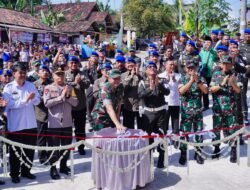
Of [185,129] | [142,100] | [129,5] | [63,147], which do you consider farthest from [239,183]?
[129,5]

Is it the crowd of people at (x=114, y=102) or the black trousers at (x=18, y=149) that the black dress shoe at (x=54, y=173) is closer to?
the crowd of people at (x=114, y=102)

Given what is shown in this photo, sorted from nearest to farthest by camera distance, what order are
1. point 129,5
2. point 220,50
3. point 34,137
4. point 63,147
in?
1. point 63,147
2. point 34,137
3. point 220,50
4. point 129,5

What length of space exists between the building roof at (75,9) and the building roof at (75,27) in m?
2.03

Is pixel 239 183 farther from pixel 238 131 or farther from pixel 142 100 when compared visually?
pixel 142 100

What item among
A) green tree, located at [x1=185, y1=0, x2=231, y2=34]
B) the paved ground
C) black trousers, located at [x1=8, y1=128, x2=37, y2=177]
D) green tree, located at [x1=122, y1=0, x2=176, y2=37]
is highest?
green tree, located at [x1=122, y1=0, x2=176, y2=37]

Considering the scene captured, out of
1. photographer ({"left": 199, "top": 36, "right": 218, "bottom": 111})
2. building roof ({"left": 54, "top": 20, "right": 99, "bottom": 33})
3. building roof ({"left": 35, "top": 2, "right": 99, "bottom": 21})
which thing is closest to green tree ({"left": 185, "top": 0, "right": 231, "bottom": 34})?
photographer ({"left": 199, "top": 36, "right": 218, "bottom": 111})

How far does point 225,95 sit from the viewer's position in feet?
19.4

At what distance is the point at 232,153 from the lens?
6109 mm

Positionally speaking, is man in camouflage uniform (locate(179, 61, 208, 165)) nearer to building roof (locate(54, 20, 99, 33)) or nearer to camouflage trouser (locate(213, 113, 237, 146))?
camouflage trouser (locate(213, 113, 237, 146))

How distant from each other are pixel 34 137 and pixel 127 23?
3822cm

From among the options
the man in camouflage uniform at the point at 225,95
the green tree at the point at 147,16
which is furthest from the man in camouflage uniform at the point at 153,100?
the green tree at the point at 147,16

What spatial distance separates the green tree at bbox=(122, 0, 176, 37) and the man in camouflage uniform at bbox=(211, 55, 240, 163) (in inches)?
1399

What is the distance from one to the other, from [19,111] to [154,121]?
83.1 inches

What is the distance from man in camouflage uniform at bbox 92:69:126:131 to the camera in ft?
16.5
